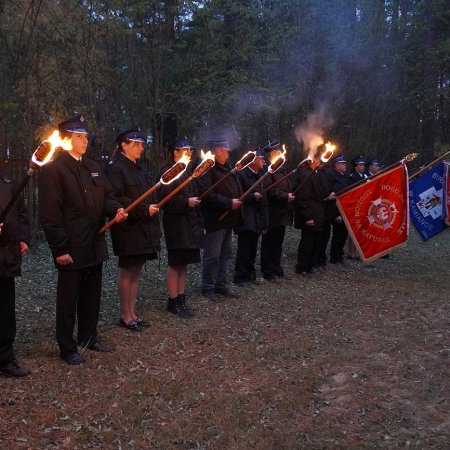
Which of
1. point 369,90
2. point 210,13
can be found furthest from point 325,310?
point 369,90

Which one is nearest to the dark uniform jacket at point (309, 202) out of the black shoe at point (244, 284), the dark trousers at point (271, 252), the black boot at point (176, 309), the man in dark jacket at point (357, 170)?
the dark trousers at point (271, 252)

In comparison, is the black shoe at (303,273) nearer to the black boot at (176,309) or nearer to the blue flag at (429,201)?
the blue flag at (429,201)

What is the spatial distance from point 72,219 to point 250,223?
4045 mm

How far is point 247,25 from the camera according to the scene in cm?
1448

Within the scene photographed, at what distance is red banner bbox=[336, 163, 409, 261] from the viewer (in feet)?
32.0

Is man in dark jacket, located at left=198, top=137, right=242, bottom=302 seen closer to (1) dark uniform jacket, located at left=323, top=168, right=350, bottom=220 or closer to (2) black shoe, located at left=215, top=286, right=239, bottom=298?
(2) black shoe, located at left=215, top=286, right=239, bottom=298

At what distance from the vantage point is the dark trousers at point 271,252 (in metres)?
9.70

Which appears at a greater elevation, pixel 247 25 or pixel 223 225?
pixel 247 25

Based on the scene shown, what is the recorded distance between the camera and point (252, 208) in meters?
8.95

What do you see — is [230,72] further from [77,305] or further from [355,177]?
[77,305]

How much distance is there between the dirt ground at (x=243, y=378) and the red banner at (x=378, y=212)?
1.37 m

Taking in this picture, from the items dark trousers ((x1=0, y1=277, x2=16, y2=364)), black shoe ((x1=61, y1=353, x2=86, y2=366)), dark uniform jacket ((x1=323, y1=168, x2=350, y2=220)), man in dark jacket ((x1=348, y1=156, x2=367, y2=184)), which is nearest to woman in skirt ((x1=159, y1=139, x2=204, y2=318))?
black shoe ((x1=61, y1=353, x2=86, y2=366))

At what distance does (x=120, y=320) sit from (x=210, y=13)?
8.53 meters

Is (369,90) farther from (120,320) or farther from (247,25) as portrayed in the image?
(120,320)
